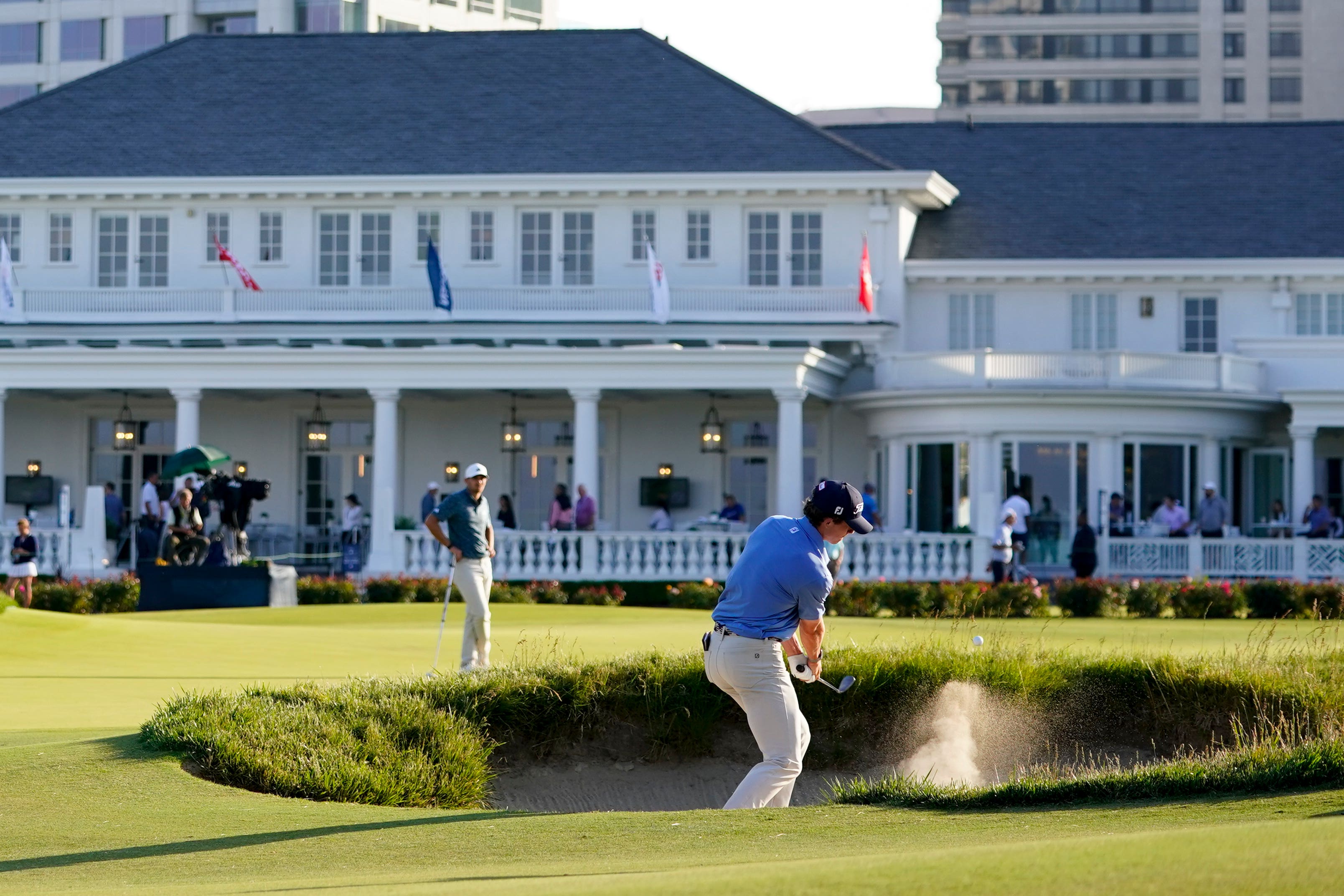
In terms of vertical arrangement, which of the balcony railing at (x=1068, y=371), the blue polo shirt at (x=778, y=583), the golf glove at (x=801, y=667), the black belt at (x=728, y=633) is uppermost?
the balcony railing at (x=1068, y=371)

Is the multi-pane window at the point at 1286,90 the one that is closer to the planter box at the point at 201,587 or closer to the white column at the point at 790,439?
the white column at the point at 790,439

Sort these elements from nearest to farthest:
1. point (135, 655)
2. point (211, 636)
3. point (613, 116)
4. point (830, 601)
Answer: point (135, 655) < point (211, 636) < point (830, 601) < point (613, 116)

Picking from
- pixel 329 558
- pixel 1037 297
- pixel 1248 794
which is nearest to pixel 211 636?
pixel 1248 794

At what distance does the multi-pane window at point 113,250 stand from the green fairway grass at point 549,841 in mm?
24430

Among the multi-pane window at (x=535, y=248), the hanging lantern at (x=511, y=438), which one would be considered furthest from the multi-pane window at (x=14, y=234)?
the hanging lantern at (x=511, y=438)

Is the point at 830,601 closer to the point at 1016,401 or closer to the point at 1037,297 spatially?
the point at 1016,401

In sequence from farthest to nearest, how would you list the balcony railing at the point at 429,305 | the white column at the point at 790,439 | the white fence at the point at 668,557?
the balcony railing at the point at 429,305 → the white column at the point at 790,439 → the white fence at the point at 668,557

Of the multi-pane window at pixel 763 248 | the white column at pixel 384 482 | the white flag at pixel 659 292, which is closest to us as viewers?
the white column at pixel 384 482

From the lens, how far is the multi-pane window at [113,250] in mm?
39688

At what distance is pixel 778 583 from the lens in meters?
10.2

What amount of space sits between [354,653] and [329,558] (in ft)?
58.8

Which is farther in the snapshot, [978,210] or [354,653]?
[978,210]

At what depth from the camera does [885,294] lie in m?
38.1

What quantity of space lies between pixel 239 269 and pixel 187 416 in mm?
4376
